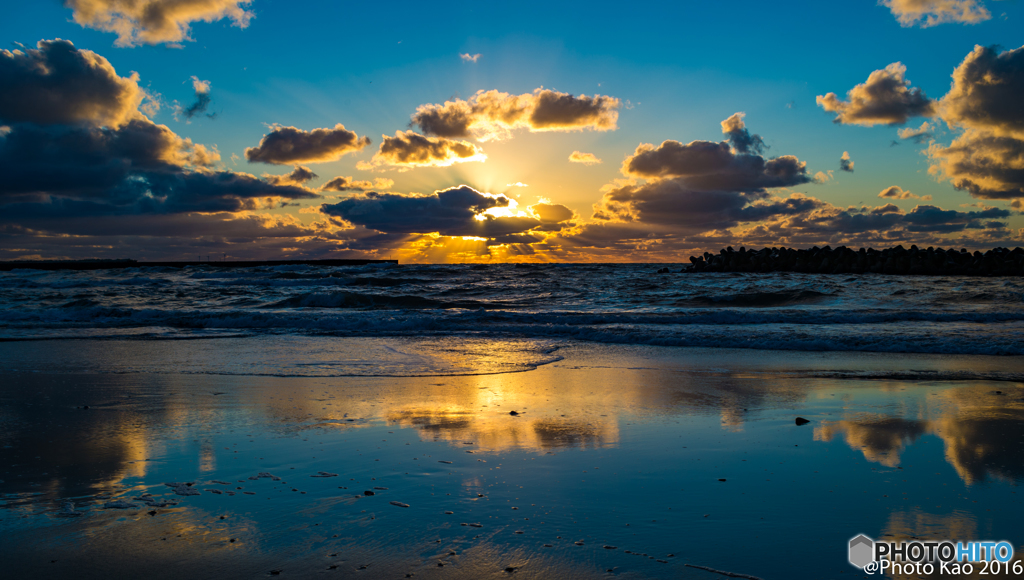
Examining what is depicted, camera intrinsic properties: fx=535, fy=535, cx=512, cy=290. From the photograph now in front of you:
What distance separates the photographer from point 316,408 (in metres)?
5.96

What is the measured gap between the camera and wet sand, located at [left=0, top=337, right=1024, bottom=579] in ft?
8.75

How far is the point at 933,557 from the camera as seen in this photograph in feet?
9.02

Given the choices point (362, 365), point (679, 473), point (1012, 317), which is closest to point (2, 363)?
point (362, 365)

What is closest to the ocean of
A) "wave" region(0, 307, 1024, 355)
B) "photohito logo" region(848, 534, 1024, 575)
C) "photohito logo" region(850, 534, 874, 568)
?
"wave" region(0, 307, 1024, 355)

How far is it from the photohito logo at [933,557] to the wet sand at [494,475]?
3.4 inches

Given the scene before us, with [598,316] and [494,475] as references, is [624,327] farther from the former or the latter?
[494,475]

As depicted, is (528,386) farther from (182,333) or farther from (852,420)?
(182,333)

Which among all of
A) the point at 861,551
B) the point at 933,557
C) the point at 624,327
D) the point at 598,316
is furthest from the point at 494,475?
the point at 598,316

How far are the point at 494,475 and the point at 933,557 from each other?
2.52 meters

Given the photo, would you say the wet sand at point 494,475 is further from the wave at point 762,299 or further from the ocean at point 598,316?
the wave at point 762,299

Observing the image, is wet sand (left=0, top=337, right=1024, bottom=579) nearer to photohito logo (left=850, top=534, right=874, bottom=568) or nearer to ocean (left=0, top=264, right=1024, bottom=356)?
photohito logo (left=850, top=534, right=874, bottom=568)

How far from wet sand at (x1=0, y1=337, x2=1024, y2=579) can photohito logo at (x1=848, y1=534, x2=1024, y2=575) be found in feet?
0.29

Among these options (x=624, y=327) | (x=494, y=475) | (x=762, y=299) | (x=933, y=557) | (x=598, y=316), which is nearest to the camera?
(x=933, y=557)

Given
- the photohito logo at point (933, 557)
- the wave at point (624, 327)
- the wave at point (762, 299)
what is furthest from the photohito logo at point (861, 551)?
the wave at point (762, 299)
